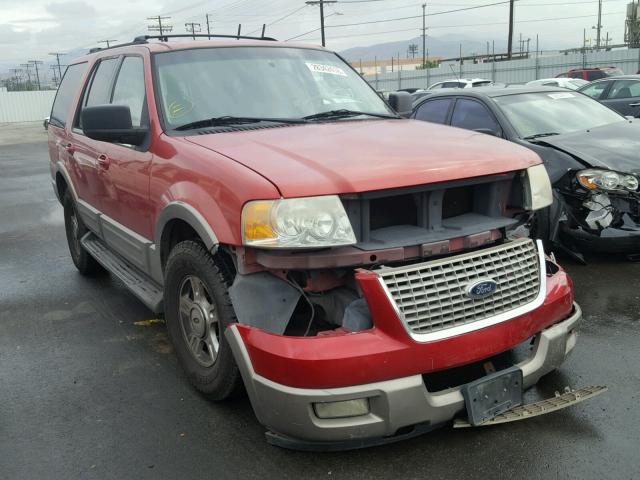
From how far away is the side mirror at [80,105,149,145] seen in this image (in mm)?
3568

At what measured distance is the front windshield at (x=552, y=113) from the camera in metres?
6.36

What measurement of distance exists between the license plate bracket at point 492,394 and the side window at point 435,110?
200 inches

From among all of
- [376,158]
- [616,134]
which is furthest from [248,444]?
[616,134]

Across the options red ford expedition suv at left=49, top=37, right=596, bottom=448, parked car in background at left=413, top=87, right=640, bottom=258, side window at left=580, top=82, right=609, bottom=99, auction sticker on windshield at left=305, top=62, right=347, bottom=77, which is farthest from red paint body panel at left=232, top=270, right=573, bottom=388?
side window at left=580, top=82, right=609, bottom=99

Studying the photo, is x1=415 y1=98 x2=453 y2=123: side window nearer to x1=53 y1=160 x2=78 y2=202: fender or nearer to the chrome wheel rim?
x1=53 y1=160 x2=78 y2=202: fender

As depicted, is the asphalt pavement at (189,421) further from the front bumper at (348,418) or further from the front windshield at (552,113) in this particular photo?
the front windshield at (552,113)

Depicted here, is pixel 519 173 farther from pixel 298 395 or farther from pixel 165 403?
pixel 165 403

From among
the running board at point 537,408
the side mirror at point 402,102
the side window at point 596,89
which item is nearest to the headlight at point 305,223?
the running board at point 537,408

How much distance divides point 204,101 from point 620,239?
3635 mm

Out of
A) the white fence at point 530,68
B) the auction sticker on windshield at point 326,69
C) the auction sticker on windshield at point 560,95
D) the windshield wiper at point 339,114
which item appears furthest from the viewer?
the white fence at point 530,68

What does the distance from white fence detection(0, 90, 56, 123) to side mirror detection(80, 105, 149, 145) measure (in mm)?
47666

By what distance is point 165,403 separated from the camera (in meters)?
3.41

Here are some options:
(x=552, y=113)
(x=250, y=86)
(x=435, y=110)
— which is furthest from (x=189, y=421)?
(x=435, y=110)

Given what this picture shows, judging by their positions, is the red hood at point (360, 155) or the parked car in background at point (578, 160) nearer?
the red hood at point (360, 155)
